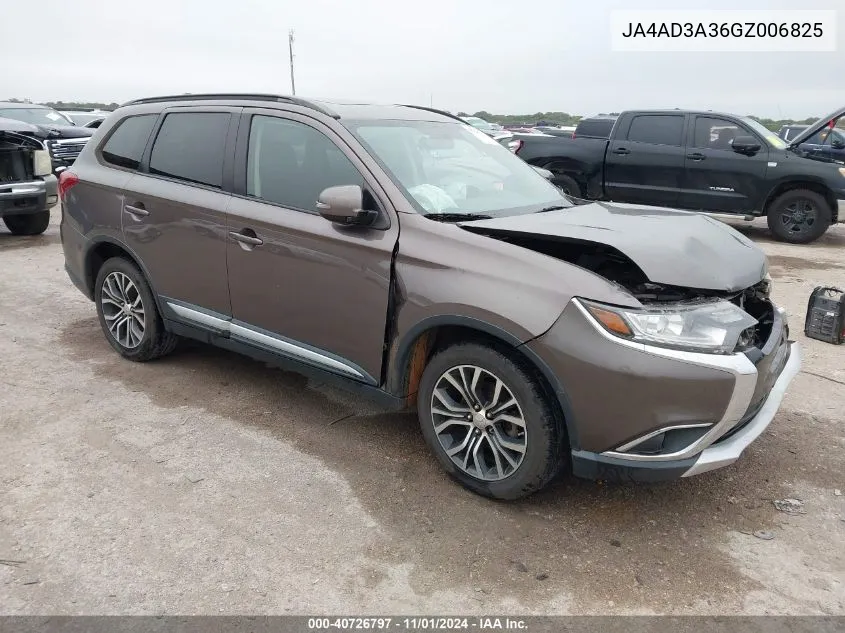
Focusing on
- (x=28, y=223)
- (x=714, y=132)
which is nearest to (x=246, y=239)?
(x=28, y=223)

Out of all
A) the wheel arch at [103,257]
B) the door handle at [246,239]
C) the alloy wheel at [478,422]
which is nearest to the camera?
the alloy wheel at [478,422]

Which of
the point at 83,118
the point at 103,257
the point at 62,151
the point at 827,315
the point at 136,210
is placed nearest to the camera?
the point at 136,210

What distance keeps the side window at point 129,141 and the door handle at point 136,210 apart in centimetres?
29

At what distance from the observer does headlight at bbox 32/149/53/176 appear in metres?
8.89

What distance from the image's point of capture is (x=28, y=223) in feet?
31.7

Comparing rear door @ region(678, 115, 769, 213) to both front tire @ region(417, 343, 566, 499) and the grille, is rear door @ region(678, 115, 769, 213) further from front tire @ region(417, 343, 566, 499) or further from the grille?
the grille

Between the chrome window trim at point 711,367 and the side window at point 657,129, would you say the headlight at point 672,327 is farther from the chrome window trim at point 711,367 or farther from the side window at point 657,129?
the side window at point 657,129

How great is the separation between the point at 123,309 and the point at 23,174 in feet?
18.6

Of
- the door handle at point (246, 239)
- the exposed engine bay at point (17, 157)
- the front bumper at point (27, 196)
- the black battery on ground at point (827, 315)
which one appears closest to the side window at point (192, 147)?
the door handle at point (246, 239)

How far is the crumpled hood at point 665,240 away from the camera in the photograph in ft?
9.09

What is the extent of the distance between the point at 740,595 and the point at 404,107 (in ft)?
10.3

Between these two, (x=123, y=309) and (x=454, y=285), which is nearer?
(x=454, y=285)

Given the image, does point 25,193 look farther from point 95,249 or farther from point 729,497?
point 729,497

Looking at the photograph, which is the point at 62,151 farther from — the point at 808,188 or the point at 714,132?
the point at 808,188
